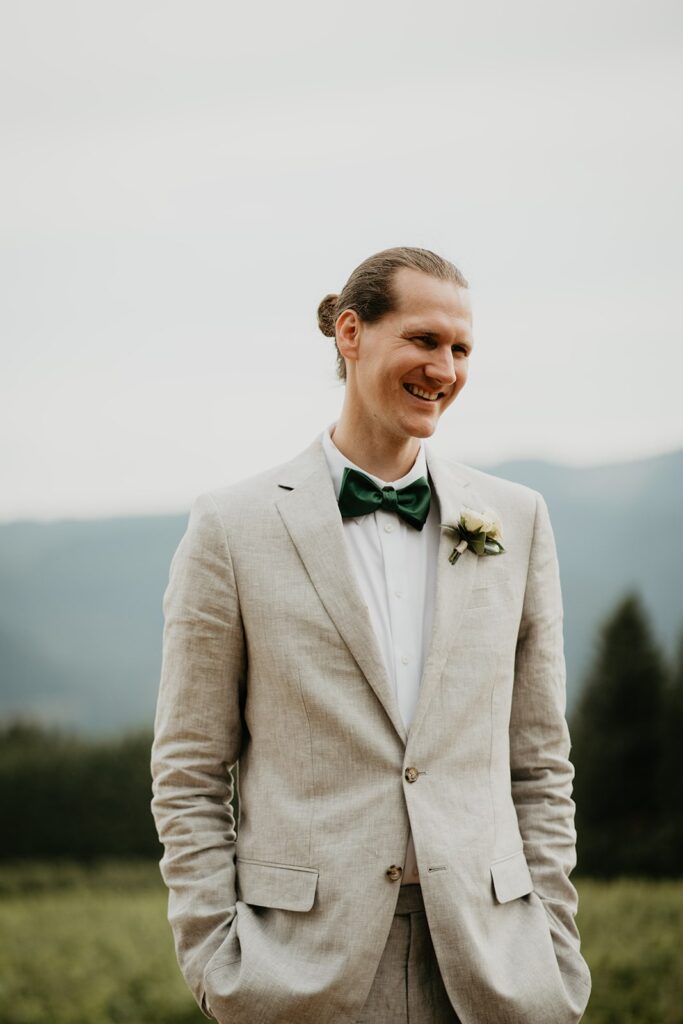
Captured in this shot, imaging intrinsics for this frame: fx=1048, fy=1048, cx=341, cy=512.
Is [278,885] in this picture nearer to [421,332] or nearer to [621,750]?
[421,332]

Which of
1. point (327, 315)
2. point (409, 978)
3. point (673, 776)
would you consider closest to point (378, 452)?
point (327, 315)

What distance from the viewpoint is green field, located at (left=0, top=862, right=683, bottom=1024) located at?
18.6ft

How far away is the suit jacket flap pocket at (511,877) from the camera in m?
2.08

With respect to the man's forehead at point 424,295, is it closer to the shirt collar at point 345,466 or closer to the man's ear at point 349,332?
the man's ear at point 349,332

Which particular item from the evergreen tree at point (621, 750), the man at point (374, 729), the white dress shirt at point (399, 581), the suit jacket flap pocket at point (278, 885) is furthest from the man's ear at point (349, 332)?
the evergreen tree at point (621, 750)

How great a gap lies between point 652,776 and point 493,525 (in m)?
6.67

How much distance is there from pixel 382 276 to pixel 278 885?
1254 millimetres

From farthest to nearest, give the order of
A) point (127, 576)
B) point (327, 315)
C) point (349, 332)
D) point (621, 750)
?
point (127, 576) < point (621, 750) < point (327, 315) < point (349, 332)

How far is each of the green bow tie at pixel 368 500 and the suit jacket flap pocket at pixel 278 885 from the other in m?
0.72

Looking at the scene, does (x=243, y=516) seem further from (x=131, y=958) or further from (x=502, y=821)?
(x=131, y=958)

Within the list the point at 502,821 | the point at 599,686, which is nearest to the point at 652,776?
the point at 599,686

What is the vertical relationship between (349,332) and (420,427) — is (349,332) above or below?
above

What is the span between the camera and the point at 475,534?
2.20m

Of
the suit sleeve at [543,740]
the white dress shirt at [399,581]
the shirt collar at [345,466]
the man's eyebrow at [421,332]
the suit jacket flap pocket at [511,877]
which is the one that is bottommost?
the suit jacket flap pocket at [511,877]
